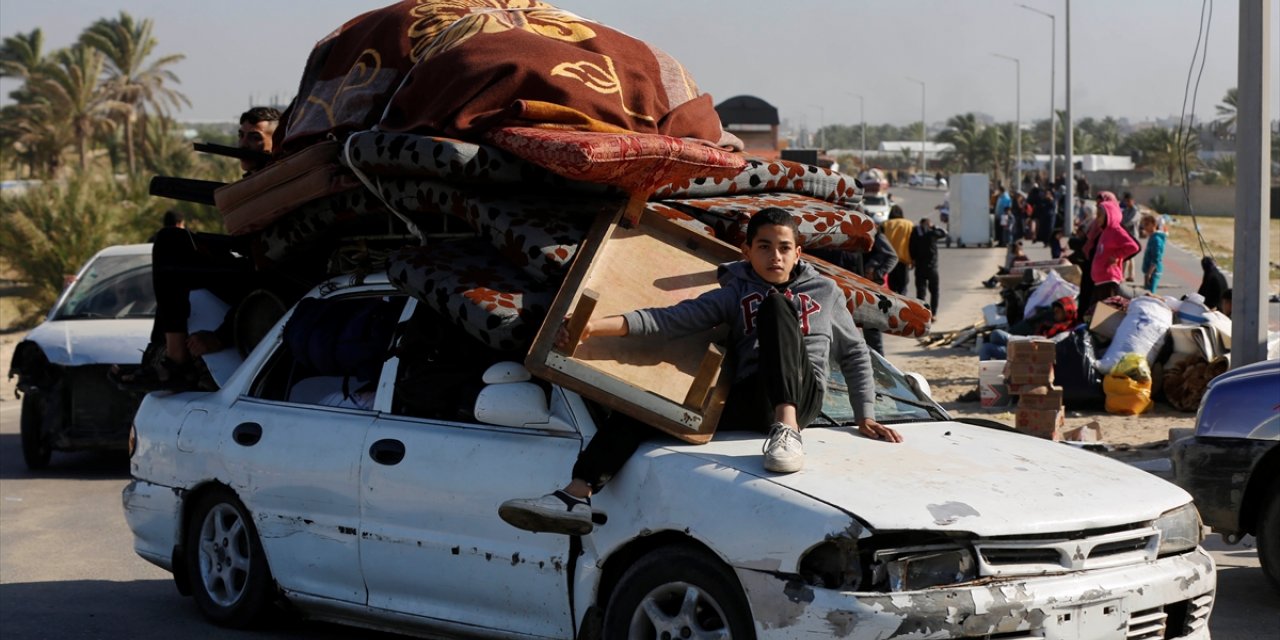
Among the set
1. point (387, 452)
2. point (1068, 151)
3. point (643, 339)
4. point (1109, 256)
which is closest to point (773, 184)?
point (643, 339)

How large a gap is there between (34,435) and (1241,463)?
30.2ft

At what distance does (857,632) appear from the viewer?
462cm

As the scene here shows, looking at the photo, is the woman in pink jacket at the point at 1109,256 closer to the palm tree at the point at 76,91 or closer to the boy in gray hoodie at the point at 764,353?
the boy in gray hoodie at the point at 764,353

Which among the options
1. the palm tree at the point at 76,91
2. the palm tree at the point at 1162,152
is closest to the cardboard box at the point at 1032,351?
the palm tree at the point at 76,91

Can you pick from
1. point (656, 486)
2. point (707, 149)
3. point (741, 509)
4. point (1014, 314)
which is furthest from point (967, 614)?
point (1014, 314)

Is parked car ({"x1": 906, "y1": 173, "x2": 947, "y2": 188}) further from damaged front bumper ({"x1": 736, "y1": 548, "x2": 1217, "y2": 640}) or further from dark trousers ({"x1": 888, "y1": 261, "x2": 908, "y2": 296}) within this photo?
damaged front bumper ({"x1": 736, "y1": 548, "x2": 1217, "y2": 640})

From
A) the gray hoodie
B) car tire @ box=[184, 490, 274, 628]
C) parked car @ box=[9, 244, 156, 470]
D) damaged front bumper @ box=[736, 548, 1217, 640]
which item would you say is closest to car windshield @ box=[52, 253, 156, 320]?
parked car @ box=[9, 244, 156, 470]

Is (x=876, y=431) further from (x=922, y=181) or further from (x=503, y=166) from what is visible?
(x=922, y=181)

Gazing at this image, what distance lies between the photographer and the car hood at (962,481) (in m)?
4.75

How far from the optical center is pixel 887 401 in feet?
20.2

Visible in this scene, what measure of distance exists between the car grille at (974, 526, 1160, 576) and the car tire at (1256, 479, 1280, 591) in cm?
253

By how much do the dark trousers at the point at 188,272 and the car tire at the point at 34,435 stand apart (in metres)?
4.66

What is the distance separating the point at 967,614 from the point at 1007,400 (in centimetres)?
1097

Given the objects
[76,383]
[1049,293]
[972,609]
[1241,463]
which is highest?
[972,609]
